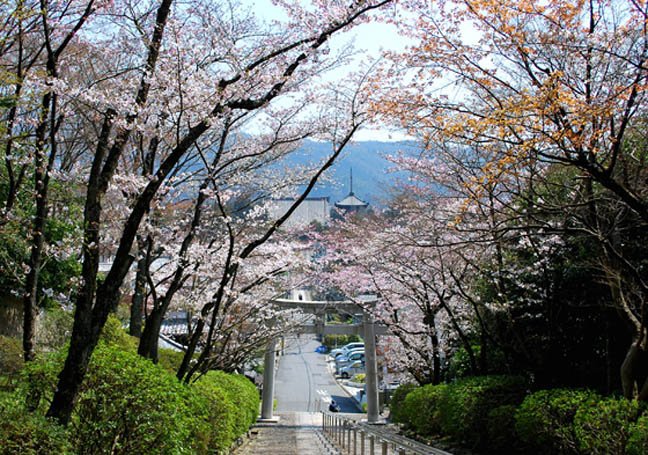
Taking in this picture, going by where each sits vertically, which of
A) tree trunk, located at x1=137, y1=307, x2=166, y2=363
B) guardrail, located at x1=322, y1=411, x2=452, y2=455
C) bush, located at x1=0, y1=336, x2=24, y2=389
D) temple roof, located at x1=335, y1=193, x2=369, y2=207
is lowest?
guardrail, located at x1=322, y1=411, x2=452, y2=455

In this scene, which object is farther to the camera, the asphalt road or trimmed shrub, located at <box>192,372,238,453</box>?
the asphalt road

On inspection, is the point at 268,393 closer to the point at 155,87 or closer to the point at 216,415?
the point at 216,415

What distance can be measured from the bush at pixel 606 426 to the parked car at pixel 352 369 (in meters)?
30.6

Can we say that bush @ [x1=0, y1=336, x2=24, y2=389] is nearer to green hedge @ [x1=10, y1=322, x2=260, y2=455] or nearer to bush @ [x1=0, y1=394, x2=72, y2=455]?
green hedge @ [x1=10, y1=322, x2=260, y2=455]

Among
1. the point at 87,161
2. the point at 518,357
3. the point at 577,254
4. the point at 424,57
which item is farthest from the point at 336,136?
the point at 87,161

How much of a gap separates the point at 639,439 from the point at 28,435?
5.21 meters

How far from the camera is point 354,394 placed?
29.6m

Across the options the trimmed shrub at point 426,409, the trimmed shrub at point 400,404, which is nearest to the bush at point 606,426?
the trimmed shrub at point 426,409

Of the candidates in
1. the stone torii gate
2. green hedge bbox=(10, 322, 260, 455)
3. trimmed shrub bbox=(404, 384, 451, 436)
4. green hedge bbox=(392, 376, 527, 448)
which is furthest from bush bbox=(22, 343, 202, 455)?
the stone torii gate

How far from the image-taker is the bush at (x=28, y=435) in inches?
114

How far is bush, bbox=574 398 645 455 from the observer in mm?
5238

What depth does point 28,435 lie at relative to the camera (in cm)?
300

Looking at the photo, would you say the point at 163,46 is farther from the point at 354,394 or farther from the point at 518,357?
the point at 354,394

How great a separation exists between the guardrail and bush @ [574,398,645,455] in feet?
5.09
